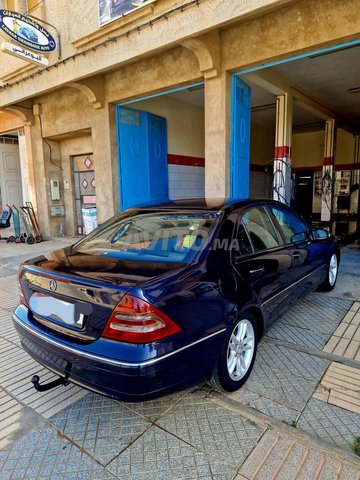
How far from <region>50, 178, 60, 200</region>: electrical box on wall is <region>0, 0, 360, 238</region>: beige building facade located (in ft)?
0.20

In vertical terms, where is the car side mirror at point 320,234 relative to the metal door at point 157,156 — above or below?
below

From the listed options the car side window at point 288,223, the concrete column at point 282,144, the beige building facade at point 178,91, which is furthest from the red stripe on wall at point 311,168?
the car side window at point 288,223

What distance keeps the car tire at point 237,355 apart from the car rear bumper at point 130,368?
139 mm

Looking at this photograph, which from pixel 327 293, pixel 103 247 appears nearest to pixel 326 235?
pixel 327 293

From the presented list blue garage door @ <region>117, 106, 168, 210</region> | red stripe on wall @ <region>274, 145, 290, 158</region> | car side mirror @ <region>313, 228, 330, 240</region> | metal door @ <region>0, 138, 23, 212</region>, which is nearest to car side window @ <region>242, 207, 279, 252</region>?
car side mirror @ <region>313, 228, 330, 240</region>

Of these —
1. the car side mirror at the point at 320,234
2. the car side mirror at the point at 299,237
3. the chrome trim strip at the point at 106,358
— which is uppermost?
the car side mirror at the point at 299,237

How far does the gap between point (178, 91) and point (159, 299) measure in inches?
301

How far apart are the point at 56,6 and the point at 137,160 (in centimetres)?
396

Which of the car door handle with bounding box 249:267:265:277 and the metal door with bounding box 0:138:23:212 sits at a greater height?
the metal door with bounding box 0:138:23:212

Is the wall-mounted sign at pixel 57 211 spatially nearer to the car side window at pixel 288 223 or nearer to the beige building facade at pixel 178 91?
the beige building facade at pixel 178 91

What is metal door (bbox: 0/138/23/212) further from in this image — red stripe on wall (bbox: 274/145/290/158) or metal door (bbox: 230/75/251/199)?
red stripe on wall (bbox: 274/145/290/158)

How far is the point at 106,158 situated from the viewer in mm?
7930

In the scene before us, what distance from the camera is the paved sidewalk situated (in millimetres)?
1806

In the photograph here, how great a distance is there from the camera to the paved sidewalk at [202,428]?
181cm
